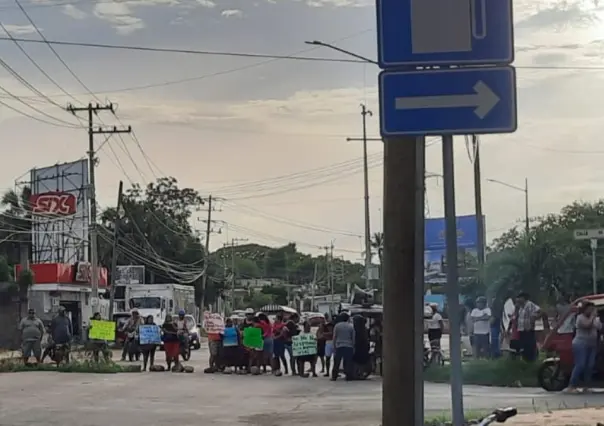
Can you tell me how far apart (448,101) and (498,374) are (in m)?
15.9

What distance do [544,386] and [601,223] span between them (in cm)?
2959

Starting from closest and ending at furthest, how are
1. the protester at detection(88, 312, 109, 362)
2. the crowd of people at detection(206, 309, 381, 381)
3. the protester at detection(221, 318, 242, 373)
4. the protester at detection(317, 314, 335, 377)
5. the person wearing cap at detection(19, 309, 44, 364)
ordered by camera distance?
1. the protester at detection(317, 314, 335, 377)
2. the crowd of people at detection(206, 309, 381, 381)
3. the protester at detection(221, 318, 242, 373)
4. the person wearing cap at detection(19, 309, 44, 364)
5. the protester at detection(88, 312, 109, 362)

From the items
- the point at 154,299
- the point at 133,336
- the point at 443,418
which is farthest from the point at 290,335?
the point at 154,299

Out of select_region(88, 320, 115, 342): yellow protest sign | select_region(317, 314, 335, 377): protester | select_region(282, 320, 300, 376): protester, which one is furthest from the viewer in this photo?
select_region(88, 320, 115, 342): yellow protest sign

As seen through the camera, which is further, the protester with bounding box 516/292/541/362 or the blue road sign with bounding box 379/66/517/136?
the protester with bounding box 516/292/541/362

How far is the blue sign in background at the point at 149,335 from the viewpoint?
30.8 m

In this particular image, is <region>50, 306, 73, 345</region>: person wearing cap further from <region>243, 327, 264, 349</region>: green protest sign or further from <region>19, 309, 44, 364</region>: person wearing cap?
<region>243, 327, 264, 349</region>: green protest sign

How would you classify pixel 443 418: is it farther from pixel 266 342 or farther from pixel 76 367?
pixel 76 367

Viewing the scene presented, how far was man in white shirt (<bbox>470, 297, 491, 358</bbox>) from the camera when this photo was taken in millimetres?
24438

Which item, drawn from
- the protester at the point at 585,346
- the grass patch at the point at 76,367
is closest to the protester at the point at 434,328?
the protester at the point at 585,346

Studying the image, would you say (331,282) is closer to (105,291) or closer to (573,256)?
(105,291)

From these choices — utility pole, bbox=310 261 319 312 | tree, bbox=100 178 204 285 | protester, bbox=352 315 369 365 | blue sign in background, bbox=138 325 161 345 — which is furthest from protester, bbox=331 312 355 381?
utility pole, bbox=310 261 319 312

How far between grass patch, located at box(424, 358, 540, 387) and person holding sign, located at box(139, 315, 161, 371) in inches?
450

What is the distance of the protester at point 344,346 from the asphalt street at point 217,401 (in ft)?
1.69
